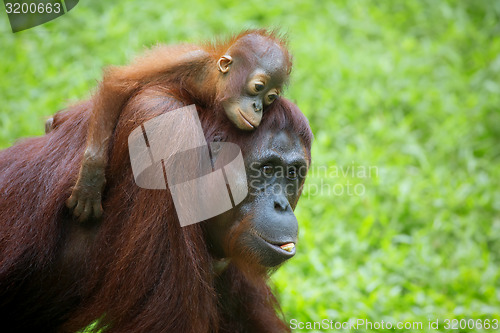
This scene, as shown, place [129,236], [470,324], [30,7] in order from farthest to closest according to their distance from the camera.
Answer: [30,7] < [470,324] < [129,236]

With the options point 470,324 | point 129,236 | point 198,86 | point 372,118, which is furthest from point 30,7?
point 470,324

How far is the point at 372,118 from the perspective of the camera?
788 centimetres

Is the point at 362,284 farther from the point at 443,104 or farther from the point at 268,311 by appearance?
the point at 443,104

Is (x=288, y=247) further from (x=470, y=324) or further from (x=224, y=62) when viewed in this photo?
(x=470, y=324)

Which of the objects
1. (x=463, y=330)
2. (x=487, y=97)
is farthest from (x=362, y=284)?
(x=487, y=97)

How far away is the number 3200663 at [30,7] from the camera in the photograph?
708 centimetres

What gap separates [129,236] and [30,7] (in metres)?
4.42

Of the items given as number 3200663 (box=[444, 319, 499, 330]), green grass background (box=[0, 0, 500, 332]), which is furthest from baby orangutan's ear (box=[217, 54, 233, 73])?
number 3200663 (box=[444, 319, 499, 330])

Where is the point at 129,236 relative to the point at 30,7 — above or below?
below

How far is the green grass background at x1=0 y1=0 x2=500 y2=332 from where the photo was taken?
602 centimetres

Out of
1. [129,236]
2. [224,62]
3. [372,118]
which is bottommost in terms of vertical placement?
[372,118]

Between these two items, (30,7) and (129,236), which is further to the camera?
(30,7)

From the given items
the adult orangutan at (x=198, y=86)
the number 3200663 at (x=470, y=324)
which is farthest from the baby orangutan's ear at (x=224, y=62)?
the number 3200663 at (x=470, y=324)

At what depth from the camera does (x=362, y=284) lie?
5.88 meters
